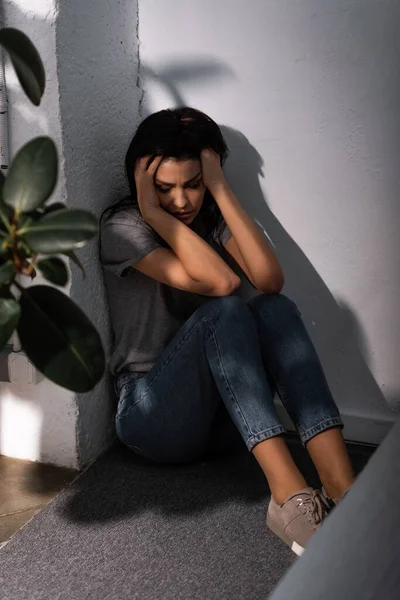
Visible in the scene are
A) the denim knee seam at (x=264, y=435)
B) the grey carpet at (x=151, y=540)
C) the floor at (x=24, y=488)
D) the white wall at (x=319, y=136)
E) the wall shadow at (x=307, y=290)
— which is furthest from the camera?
the wall shadow at (x=307, y=290)

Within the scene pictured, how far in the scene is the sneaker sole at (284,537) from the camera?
167 centimetres

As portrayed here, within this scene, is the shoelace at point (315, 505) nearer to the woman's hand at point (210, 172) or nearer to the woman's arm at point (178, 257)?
the woman's arm at point (178, 257)

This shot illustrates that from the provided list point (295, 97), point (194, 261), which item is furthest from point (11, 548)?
point (295, 97)

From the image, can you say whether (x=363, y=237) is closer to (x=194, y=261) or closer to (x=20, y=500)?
Answer: (x=194, y=261)

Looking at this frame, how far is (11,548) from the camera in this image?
170 cm

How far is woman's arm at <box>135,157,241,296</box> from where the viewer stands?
1.85 m

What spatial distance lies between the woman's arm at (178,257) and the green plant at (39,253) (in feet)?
3.17

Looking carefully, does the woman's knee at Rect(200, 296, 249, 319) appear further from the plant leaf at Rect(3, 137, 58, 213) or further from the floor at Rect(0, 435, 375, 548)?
the plant leaf at Rect(3, 137, 58, 213)

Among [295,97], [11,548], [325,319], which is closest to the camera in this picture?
[11,548]

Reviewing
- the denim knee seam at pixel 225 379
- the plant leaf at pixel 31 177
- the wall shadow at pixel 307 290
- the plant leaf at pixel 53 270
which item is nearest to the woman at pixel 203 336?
the denim knee seam at pixel 225 379

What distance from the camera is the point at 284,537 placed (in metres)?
1.70

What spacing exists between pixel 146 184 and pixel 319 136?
50 centimetres

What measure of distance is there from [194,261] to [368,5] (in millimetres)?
773

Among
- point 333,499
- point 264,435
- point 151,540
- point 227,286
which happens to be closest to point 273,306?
point 227,286
